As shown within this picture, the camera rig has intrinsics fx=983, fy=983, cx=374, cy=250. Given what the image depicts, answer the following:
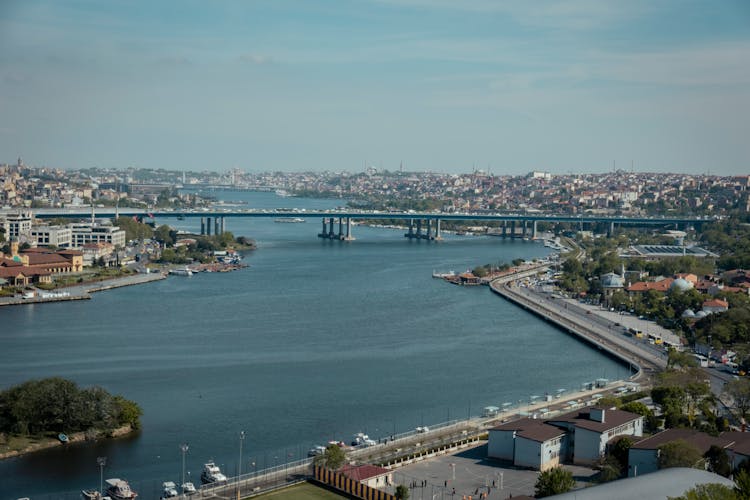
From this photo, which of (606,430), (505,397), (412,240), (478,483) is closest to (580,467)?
(606,430)

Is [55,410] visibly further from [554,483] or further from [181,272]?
[181,272]

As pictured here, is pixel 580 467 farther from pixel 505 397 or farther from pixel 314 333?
pixel 314 333

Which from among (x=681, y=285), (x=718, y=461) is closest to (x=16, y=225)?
(x=681, y=285)

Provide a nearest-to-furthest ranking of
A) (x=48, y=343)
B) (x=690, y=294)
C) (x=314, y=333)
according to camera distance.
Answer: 1. (x=48, y=343)
2. (x=314, y=333)
3. (x=690, y=294)

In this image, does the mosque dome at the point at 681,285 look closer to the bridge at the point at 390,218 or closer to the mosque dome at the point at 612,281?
the mosque dome at the point at 612,281

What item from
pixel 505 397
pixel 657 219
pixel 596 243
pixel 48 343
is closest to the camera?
pixel 505 397

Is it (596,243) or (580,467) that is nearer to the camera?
(580,467)

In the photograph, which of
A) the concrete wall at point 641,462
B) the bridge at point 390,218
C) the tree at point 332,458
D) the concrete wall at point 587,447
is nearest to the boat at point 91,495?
the tree at point 332,458
